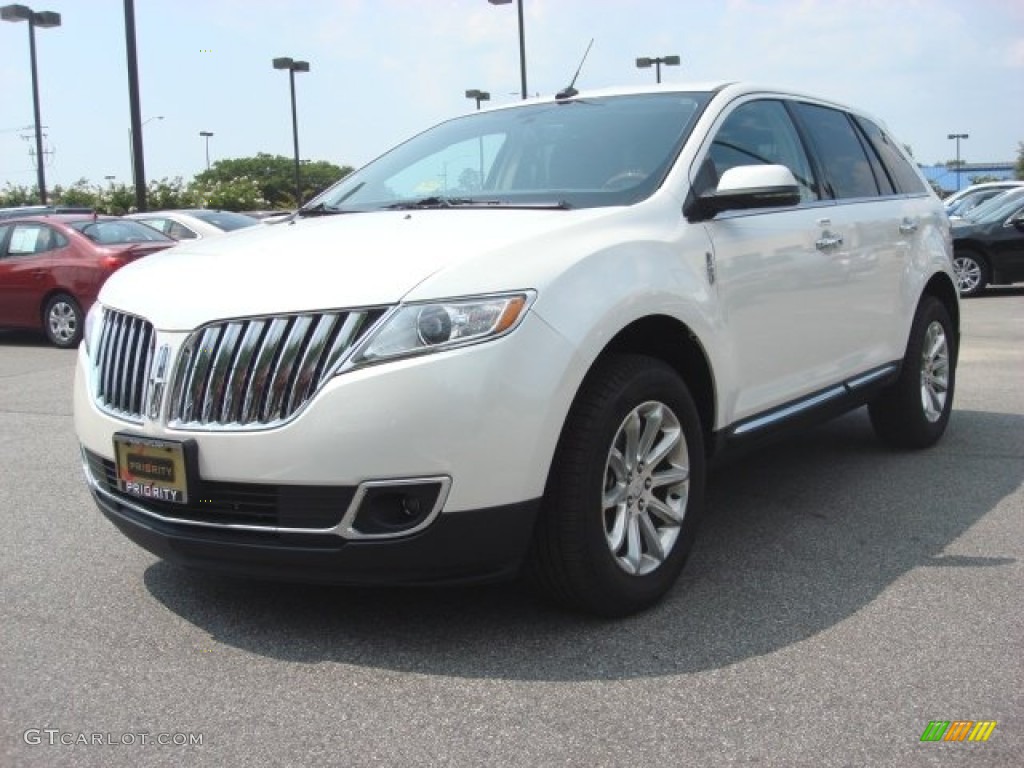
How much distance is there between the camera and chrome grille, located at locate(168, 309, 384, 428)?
2945mm

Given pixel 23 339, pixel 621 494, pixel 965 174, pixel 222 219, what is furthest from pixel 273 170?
pixel 621 494

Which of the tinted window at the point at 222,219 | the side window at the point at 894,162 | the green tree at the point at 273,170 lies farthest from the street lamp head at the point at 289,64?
the green tree at the point at 273,170

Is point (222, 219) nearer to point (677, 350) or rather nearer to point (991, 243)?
point (991, 243)

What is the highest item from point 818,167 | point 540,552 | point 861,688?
point 818,167

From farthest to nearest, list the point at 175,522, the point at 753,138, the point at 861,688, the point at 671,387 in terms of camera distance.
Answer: the point at 753,138, the point at 671,387, the point at 175,522, the point at 861,688

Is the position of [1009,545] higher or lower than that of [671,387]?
lower

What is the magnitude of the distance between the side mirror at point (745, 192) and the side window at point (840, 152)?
1223mm

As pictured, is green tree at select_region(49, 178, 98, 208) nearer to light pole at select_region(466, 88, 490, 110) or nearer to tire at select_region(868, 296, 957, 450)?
light pole at select_region(466, 88, 490, 110)

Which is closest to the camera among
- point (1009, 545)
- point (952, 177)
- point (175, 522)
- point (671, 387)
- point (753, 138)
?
point (175, 522)

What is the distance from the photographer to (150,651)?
3.26 metres

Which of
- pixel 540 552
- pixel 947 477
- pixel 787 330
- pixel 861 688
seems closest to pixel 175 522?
pixel 540 552

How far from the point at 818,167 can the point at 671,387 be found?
6.11 feet

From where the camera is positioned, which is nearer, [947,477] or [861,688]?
[861,688]

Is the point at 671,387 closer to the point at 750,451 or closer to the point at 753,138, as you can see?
the point at 750,451
